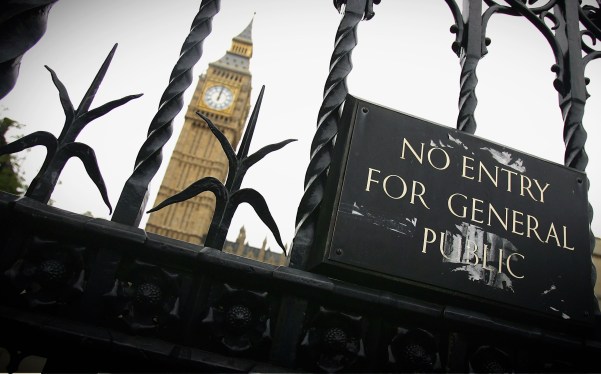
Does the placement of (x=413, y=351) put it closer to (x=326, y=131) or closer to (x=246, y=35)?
(x=326, y=131)

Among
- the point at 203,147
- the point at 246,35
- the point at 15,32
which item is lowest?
the point at 15,32

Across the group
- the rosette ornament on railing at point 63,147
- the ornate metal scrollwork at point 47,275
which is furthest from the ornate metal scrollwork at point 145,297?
the rosette ornament on railing at point 63,147

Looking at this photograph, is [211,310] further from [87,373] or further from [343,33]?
[343,33]

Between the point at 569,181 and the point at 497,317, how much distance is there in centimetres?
81

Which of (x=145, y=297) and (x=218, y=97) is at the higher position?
(x=218, y=97)

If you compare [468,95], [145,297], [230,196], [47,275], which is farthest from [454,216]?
[47,275]

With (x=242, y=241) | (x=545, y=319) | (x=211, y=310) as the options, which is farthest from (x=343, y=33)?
(x=242, y=241)

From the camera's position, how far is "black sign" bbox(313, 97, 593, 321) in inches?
50.9

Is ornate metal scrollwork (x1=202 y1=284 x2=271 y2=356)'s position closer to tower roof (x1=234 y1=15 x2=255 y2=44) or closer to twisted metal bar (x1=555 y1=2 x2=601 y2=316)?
A: twisted metal bar (x1=555 y1=2 x2=601 y2=316)

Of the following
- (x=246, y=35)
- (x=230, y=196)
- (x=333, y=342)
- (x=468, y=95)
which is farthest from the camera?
(x=246, y=35)

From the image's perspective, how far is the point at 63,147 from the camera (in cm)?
118

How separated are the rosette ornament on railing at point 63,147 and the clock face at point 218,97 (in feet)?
165

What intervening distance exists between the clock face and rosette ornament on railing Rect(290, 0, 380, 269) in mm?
50008

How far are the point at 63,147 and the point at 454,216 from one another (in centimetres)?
148
